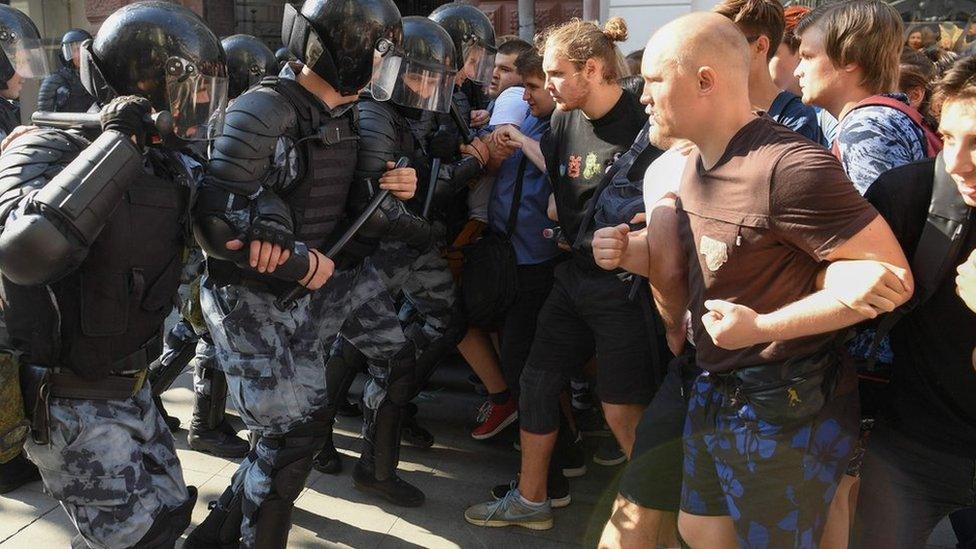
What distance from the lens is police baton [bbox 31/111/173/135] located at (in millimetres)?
1946

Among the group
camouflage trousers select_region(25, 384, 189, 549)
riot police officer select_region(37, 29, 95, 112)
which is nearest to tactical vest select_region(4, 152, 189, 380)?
camouflage trousers select_region(25, 384, 189, 549)

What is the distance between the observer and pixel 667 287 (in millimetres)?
2184

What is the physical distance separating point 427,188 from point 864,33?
1846 millimetres

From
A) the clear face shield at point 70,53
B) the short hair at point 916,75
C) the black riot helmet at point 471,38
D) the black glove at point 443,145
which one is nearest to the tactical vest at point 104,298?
the black glove at point 443,145

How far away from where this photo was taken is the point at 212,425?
375cm

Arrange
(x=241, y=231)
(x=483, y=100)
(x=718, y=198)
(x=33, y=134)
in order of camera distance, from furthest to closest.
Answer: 1. (x=483, y=100)
2. (x=241, y=231)
3. (x=33, y=134)
4. (x=718, y=198)

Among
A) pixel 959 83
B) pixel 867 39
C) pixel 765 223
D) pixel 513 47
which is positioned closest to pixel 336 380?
pixel 513 47

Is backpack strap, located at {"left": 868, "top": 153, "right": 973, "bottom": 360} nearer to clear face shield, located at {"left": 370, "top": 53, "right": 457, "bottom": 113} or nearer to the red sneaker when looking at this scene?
clear face shield, located at {"left": 370, "top": 53, "right": 457, "bottom": 113}

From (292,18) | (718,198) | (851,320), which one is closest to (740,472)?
(851,320)

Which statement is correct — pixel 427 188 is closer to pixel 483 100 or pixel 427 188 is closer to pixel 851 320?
pixel 483 100

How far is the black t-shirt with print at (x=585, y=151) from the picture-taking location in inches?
116

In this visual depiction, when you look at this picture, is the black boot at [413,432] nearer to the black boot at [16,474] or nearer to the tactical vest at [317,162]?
the tactical vest at [317,162]

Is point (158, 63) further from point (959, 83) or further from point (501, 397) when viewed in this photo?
point (501, 397)

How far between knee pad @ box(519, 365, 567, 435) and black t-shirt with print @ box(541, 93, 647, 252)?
53cm
